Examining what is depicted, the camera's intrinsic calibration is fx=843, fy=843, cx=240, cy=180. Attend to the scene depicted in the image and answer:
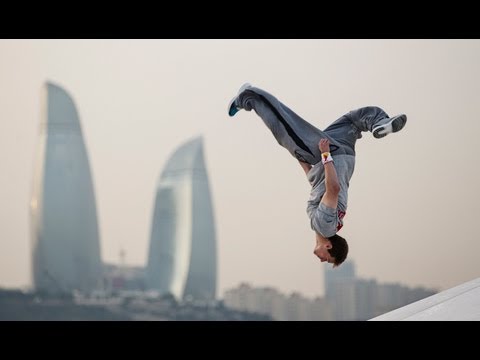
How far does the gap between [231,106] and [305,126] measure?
0.77 m

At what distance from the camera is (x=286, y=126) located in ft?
27.2

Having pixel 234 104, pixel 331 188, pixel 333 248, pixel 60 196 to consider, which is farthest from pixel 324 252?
pixel 60 196

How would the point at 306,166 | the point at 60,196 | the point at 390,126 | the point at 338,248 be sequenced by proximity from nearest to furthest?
the point at 390,126
the point at 338,248
the point at 306,166
the point at 60,196

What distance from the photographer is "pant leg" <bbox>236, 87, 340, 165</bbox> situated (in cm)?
820

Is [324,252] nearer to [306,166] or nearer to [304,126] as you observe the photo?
[306,166]

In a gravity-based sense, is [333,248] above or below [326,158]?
below

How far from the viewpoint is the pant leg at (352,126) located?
8.23 meters

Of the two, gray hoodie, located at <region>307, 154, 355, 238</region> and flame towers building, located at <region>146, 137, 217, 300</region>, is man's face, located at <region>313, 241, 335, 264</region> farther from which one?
flame towers building, located at <region>146, 137, 217, 300</region>

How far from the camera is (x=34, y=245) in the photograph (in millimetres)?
71125

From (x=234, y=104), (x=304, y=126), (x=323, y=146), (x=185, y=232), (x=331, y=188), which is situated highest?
(x=185, y=232)

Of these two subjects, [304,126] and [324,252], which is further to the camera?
[304,126]

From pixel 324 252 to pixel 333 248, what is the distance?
0.10 meters
